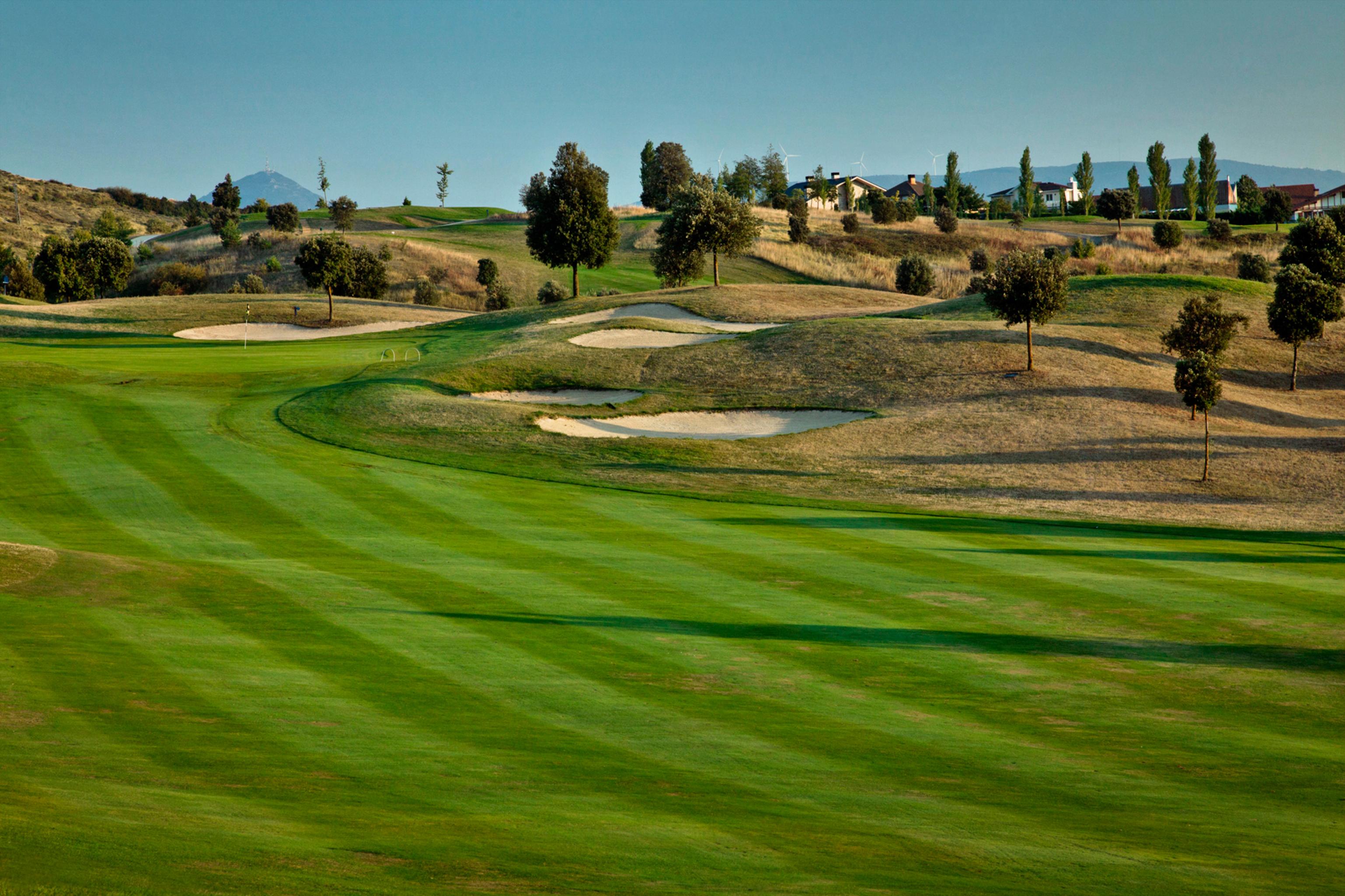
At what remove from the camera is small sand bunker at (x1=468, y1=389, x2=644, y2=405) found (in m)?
37.3

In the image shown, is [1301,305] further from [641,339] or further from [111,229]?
[111,229]

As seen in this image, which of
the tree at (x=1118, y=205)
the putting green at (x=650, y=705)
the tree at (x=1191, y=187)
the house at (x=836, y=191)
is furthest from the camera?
the house at (x=836, y=191)

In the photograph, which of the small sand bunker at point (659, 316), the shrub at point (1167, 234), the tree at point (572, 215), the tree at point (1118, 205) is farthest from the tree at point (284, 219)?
the tree at point (1118, 205)

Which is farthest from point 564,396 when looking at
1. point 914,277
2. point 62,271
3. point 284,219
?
point 284,219

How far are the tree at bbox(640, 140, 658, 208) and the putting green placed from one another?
406 feet

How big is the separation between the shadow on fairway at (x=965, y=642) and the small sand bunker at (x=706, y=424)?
18.3 meters

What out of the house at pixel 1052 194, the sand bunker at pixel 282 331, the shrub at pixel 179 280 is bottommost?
the sand bunker at pixel 282 331

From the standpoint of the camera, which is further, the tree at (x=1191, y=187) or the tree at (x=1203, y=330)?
the tree at (x=1191, y=187)

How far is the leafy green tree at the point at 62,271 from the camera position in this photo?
281 ft

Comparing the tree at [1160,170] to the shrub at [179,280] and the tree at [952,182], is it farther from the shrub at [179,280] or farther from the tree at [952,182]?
the shrub at [179,280]

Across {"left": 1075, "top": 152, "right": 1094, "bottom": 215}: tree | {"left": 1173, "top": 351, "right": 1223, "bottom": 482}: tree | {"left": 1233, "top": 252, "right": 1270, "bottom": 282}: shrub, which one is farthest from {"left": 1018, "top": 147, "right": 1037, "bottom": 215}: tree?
{"left": 1173, "top": 351, "right": 1223, "bottom": 482}: tree

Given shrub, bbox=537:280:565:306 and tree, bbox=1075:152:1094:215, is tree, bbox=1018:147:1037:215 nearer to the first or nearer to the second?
tree, bbox=1075:152:1094:215

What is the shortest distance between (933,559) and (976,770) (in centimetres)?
924

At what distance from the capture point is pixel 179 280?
93.4m
